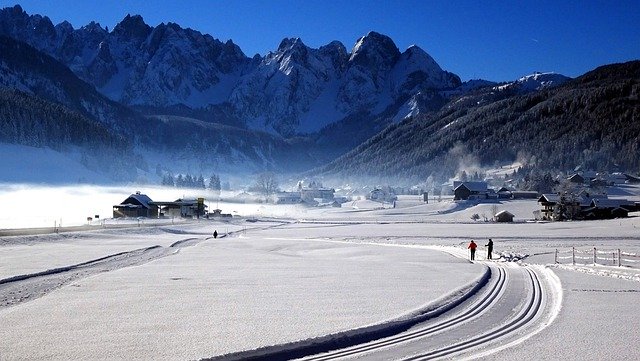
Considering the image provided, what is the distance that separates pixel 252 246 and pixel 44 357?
138 ft

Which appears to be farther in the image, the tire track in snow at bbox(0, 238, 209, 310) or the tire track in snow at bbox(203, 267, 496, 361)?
the tire track in snow at bbox(0, 238, 209, 310)

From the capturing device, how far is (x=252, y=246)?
53.7 meters

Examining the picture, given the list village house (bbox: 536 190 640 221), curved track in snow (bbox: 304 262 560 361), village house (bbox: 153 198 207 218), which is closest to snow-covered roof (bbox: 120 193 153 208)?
village house (bbox: 153 198 207 218)

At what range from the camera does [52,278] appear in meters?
26.0

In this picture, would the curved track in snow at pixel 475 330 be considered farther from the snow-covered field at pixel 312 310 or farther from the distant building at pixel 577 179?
the distant building at pixel 577 179

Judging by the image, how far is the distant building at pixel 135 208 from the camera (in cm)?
11400

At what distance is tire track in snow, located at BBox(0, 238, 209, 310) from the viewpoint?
2078 cm

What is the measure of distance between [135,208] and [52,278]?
92055 mm

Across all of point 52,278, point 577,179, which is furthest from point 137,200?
point 577,179

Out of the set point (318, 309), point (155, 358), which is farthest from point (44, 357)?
point (318, 309)

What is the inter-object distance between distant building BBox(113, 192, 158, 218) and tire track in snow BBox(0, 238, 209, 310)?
77064 mm

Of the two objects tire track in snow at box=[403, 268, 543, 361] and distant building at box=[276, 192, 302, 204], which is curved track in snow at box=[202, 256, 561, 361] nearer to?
tire track in snow at box=[403, 268, 543, 361]

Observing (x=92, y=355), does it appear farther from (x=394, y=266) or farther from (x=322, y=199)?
(x=322, y=199)

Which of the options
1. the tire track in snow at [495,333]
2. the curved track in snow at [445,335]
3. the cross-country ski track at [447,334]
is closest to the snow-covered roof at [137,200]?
the cross-country ski track at [447,334]
